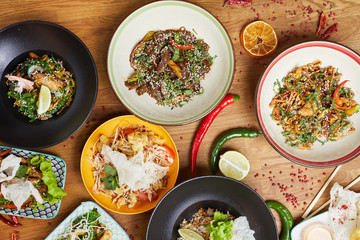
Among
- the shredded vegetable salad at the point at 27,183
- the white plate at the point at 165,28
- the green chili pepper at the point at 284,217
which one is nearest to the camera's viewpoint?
the white plate at the point at 165,28

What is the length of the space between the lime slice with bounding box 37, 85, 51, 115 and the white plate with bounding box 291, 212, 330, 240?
2.57 metres

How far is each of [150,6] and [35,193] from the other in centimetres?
191

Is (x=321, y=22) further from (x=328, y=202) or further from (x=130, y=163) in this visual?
(x=130, y=163)

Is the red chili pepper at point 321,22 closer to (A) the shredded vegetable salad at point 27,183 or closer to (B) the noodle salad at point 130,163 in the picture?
(B) the noodle salad at point 130,163

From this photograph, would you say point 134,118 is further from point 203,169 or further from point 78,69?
point 203,169

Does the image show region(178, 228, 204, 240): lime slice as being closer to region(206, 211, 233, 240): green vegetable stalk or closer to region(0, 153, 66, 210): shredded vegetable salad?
region(206, 211, 233, 240): green vegetable stalk

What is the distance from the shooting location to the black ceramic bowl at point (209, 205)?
8.77 ft

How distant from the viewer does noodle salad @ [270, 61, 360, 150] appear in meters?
2.68

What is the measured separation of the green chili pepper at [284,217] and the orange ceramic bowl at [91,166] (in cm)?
99

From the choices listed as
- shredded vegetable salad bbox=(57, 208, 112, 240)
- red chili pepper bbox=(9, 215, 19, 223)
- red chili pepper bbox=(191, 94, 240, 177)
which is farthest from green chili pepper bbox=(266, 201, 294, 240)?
red chili pepper bbox=(9, 215, 19, 223)

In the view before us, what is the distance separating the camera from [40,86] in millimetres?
2654

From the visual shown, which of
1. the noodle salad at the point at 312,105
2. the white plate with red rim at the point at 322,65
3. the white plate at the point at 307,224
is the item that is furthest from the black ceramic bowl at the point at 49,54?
the white plate at the point at 307,224

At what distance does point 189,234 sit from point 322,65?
1.96 m

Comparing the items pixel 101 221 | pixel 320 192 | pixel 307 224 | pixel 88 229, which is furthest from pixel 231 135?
pixel 88 229
